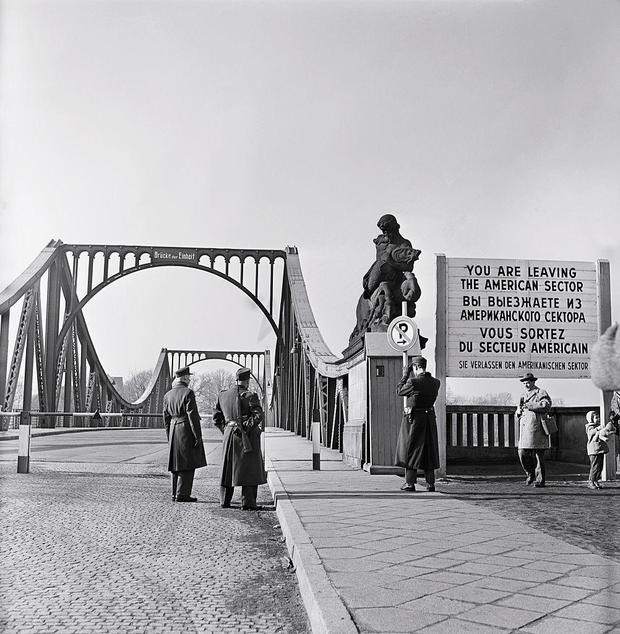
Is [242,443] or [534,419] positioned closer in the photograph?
[242,443]

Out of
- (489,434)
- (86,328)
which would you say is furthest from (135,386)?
(489,434)

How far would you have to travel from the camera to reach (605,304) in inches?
338

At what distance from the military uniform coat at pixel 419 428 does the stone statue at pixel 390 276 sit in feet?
5.59

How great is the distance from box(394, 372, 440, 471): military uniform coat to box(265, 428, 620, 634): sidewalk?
906 millimetres

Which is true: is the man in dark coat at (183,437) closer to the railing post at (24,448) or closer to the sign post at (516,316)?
the railing post at (24,448)

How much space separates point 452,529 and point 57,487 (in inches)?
178

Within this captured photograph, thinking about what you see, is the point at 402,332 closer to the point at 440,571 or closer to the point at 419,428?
the point at 419,428

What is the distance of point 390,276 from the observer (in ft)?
29.8

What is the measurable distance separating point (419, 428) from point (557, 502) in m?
1.41

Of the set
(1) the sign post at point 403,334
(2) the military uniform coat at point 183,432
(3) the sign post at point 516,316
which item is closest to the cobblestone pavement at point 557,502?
(3) the sign post at point 516,316

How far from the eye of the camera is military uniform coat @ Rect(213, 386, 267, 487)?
6.73 m

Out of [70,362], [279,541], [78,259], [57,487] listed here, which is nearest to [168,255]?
[78,259]

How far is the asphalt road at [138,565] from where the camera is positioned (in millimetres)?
3133

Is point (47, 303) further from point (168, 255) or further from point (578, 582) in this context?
point (578, 582)
